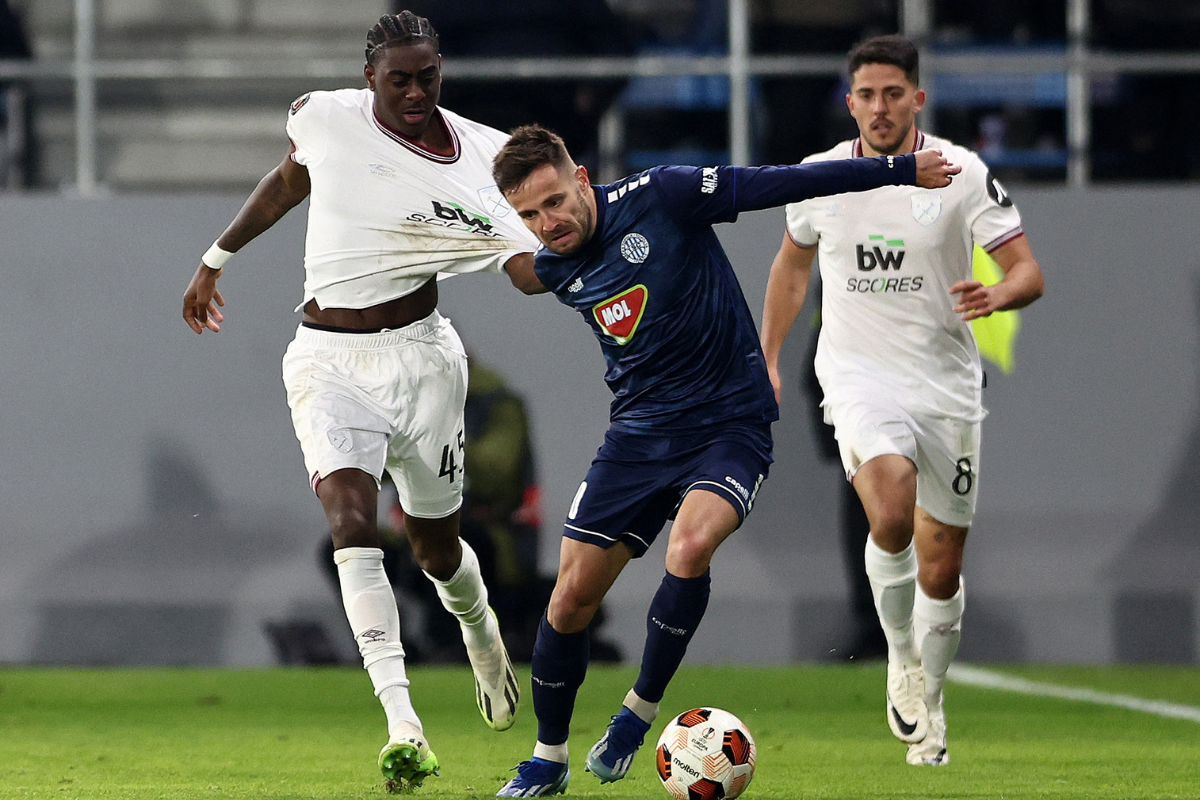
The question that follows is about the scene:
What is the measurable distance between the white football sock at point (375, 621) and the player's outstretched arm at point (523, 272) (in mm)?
989

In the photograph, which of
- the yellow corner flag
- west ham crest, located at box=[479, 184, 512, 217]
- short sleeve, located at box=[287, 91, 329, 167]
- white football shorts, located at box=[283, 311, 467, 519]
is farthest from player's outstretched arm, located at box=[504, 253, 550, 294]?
the yellow corner flag

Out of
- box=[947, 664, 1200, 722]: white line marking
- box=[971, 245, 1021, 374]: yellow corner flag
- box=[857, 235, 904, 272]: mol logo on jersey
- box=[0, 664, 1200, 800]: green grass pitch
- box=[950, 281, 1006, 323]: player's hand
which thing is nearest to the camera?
box=[950, 281, 1006, 323]: player's hand

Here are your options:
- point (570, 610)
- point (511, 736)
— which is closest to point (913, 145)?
point (570, 610)

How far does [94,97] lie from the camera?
986 cm

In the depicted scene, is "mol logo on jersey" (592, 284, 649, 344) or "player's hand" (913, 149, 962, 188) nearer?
"player's hand" (913, 149, 962, 188)

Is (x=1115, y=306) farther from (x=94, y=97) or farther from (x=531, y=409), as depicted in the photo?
(x=94, y=97)

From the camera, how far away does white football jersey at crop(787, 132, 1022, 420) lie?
19.3 feet

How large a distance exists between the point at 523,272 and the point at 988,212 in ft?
5.31

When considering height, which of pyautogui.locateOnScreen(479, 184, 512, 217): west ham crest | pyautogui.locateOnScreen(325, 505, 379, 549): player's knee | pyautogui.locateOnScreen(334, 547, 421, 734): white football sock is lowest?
pyautogui.locateOnScreen(334, 547, 421, 734): white football sock

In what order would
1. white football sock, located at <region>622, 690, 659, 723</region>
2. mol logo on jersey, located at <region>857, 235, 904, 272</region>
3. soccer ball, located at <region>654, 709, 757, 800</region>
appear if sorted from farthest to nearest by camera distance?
mol logo on jersey, located at <region>857, 235, 904, 272</region>
white football sock, located at <region>622, 690, 659, 723</region>
soccer ball, located at <region>654, 709, 757, 800</region>

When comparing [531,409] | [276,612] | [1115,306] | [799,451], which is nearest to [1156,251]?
[1115,306]

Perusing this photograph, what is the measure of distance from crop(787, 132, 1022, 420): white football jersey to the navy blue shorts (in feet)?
3.82

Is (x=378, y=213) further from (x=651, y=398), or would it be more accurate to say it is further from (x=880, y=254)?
(x=880, y=254)

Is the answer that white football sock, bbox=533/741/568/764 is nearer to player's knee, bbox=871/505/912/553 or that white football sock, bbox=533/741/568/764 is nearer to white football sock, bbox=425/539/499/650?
white football sock, bbox=425/539/499/650
